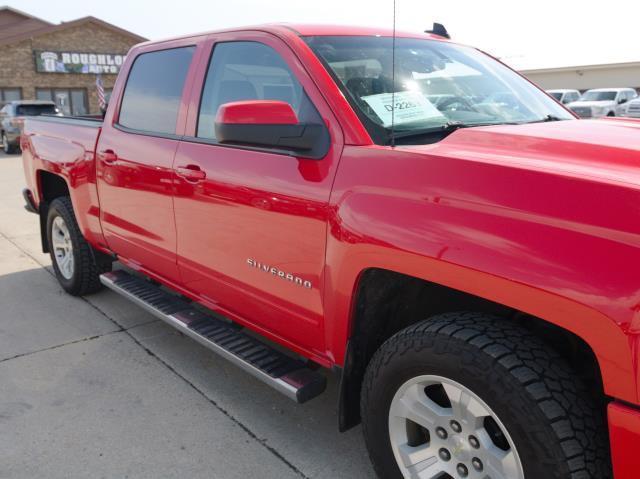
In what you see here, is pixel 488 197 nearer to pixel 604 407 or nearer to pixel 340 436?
pixel 604 407

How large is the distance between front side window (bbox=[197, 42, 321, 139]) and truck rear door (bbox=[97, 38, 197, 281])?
21 cm

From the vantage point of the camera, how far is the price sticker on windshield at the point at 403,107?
94.6 inches

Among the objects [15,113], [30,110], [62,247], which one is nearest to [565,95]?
[30,110]

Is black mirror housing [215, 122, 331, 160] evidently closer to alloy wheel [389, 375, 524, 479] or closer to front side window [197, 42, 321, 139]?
front side window [197, 42, 321, 139]

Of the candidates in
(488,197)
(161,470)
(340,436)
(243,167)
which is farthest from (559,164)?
(161,470)

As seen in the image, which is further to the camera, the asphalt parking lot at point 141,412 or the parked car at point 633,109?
the parked car at point 633,109

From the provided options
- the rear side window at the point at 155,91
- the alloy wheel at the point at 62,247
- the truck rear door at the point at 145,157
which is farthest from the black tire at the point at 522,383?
the alloy wheel at the point at 62,247

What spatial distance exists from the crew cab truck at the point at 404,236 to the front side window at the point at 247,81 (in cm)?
1

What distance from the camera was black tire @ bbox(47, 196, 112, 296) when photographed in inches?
178

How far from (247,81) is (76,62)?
30348 mm

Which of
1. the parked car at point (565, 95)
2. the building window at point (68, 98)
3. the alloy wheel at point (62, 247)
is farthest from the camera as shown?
the building window at point (68, 98)

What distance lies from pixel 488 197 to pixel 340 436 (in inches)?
63.4

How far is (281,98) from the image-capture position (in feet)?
8.71

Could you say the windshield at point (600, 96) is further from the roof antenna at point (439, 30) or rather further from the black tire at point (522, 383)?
the black tire at point (522, 383)
